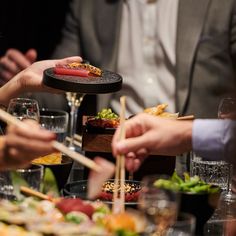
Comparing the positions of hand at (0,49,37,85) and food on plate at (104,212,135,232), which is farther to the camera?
hand at (0,49,37,85)

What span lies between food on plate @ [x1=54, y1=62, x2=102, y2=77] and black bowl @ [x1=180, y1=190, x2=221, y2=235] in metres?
0.85

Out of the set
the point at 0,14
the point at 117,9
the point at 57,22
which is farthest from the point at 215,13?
the point at 0,14

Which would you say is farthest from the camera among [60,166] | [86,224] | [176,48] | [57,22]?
[57,22]

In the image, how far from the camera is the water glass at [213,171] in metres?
3.12

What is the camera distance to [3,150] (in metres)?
1.95

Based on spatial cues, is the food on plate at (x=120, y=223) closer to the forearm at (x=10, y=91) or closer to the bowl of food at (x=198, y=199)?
the bowl of food at (x=198, y=199)

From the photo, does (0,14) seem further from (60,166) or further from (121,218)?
(121,218)

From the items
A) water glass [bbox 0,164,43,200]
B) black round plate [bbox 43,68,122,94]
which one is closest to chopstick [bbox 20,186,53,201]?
water glass [bbox 0,164,43,200]

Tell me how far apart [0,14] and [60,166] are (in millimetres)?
3286

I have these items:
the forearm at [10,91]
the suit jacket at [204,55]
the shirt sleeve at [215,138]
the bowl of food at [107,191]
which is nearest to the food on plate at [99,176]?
the bowl of food at [107,191]

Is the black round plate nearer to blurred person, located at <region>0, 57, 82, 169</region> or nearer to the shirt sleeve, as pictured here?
the shirt sleeve

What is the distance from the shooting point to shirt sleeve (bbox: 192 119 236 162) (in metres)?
2.43

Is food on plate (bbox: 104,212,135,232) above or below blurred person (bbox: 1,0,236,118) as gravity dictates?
above

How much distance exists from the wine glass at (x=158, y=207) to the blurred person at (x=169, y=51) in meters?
2.93
